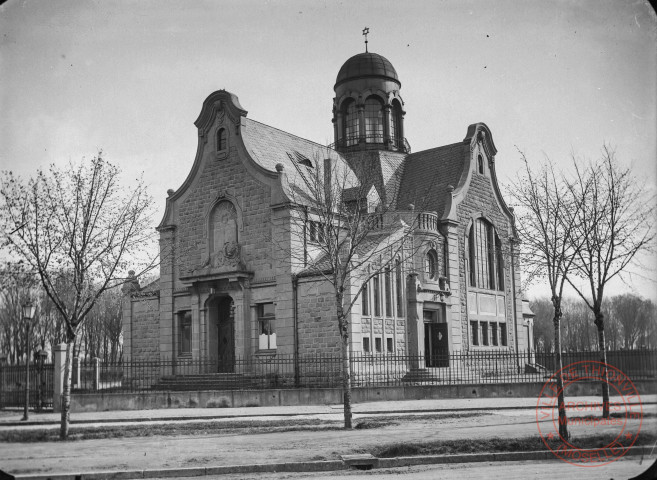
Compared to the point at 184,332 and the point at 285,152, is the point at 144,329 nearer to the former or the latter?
the point at 184,332

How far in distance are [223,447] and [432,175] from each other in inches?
1100

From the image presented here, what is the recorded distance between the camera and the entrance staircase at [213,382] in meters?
29.8

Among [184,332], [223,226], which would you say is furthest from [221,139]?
[184,332]

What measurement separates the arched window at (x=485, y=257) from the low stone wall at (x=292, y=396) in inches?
415

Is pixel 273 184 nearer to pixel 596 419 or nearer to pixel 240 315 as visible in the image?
pixel 240 315

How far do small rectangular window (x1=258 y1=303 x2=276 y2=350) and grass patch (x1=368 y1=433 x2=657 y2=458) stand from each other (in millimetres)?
18070

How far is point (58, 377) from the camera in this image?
24.4 meters

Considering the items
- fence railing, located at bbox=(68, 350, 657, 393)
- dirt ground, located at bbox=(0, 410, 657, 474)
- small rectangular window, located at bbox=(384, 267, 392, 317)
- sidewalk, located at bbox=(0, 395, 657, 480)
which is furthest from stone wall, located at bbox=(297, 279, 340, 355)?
dirt ground, located at bbox=(0, 410, 657, 474)

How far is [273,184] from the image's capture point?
32000mm

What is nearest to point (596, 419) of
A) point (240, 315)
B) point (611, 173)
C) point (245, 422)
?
point (611, 173)

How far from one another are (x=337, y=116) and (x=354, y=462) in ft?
114

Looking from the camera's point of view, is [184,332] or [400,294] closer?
[400,294]

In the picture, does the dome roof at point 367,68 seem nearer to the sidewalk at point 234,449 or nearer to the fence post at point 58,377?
the fence post at point 58,377

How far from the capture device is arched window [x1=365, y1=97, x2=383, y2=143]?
4425 cm
